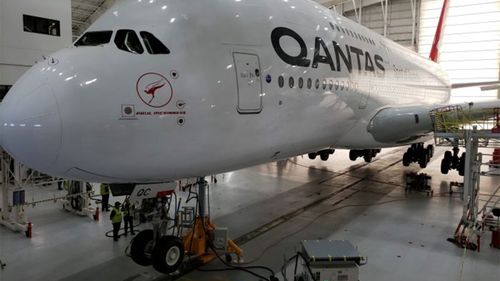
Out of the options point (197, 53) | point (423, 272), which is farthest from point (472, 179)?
point (197, 53)

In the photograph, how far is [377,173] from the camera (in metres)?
19.0

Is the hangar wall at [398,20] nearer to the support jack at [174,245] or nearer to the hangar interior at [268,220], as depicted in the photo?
the hangar interior at [268,220]

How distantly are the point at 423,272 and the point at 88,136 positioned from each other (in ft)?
21.7

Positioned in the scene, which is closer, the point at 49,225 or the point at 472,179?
the point at 472,179

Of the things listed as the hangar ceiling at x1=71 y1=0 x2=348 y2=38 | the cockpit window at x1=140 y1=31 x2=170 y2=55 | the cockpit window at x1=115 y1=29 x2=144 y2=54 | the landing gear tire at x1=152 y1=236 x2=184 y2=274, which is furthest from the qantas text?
the hangar ceiling at x1=71 y1=0 x2=348 y2=38

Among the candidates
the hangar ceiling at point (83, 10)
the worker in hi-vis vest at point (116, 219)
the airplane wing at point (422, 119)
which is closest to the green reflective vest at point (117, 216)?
the worker in hi-vis vest at point (116, 219)

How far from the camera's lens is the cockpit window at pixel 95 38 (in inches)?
201

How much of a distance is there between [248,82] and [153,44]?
1.56m

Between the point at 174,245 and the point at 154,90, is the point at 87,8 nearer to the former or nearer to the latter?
the point at 174,245

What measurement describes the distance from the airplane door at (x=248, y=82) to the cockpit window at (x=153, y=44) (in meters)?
1.17

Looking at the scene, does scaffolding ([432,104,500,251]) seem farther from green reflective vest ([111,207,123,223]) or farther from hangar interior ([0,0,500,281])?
green reflective vest ([111,207,123,223])

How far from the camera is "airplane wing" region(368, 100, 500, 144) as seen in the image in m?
11.1

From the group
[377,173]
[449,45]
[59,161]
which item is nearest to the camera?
[59,161]

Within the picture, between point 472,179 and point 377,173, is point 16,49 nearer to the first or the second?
point 472,179
